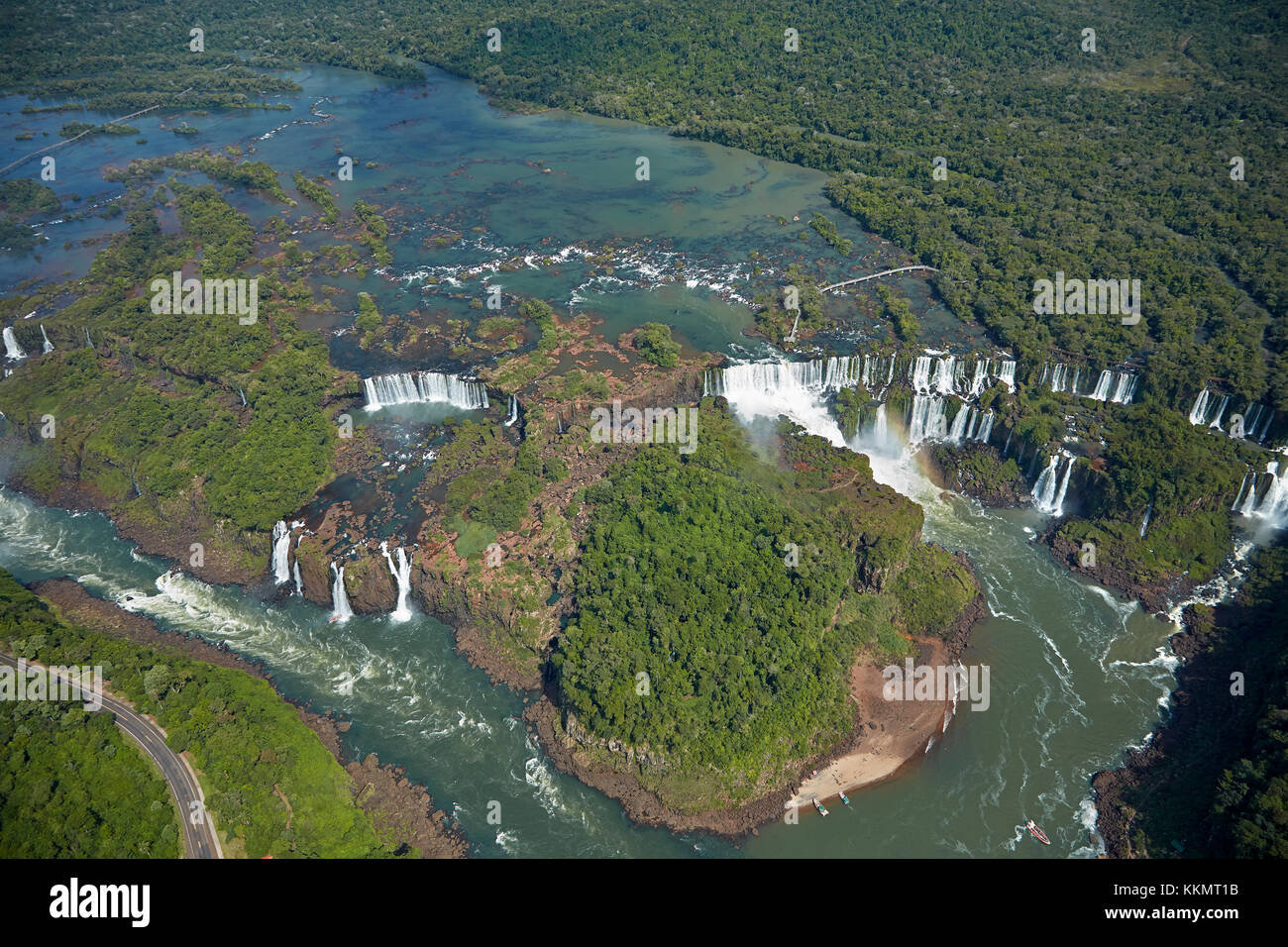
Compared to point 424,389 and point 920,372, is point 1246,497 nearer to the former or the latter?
point 920,372

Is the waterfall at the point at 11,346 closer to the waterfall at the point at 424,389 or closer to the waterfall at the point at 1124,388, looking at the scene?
the waterfall at the point at 424,389

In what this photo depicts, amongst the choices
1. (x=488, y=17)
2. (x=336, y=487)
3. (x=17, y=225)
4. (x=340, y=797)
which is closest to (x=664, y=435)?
(x=336, y=487)

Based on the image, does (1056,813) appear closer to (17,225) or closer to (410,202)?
(410,202)

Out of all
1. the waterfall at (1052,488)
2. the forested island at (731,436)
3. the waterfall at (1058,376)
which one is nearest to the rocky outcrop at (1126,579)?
the forested island at (731,436)

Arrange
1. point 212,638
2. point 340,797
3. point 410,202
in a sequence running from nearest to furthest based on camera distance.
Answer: point 340,797, point 212,638, point 410,202

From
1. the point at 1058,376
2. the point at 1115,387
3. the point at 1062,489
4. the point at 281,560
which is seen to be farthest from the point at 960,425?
the point at 281,560

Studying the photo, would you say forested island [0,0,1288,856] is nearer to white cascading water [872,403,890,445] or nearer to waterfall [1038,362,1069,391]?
waterfall [1038,362,1069,391]
